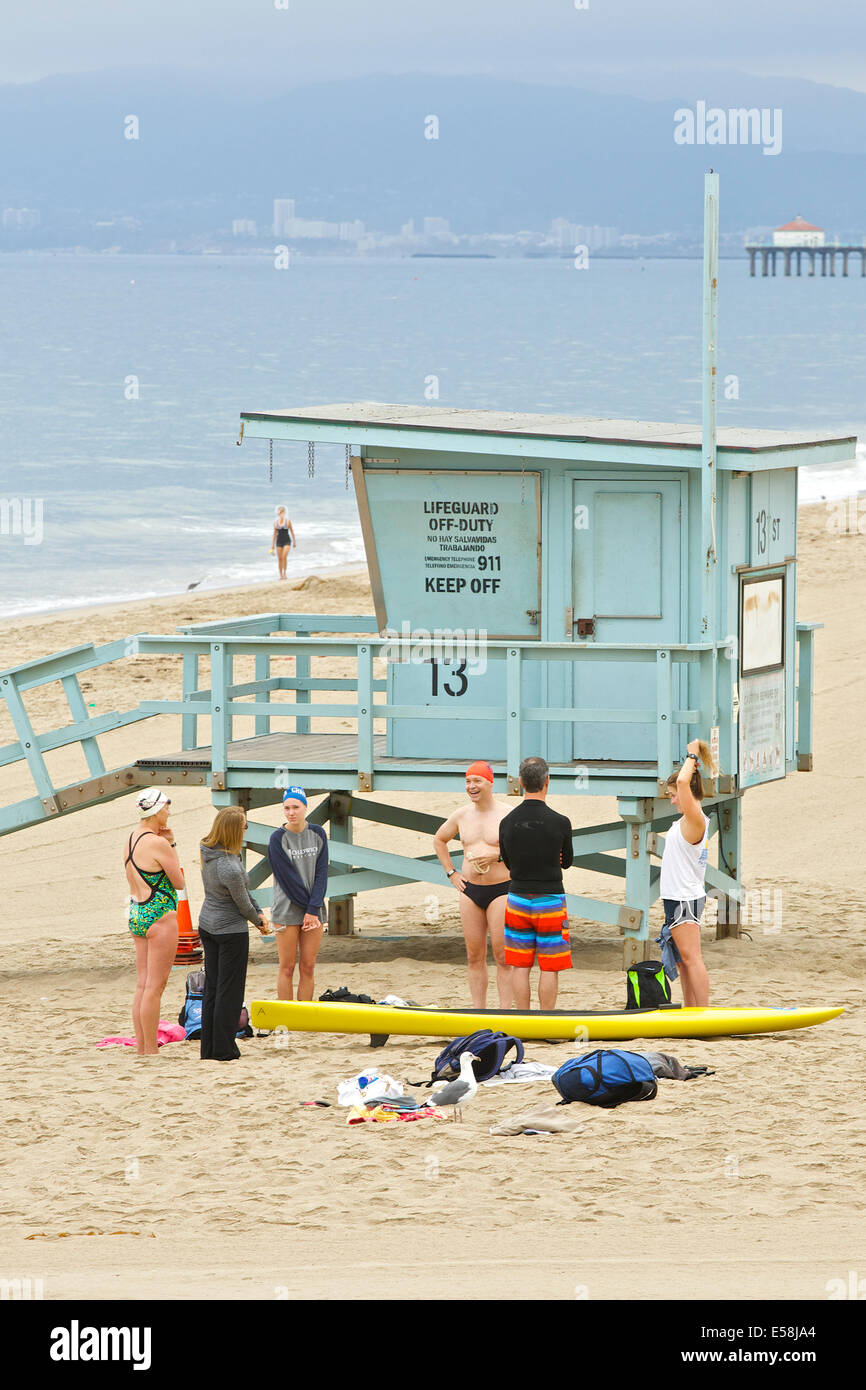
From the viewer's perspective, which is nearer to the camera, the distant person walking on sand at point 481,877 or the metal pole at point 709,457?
the distant person walking on sand at point 481,877

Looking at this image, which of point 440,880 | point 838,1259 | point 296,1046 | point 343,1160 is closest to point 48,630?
point 440,880

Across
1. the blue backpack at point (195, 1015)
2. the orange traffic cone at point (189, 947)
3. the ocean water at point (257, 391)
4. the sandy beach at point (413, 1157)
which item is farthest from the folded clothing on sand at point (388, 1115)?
the ocean water at point (257, 391)

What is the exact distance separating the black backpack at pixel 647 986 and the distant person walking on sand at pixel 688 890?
0.23 ft

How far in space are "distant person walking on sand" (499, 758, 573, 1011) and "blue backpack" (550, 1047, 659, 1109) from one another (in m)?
1.43

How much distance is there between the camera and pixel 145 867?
9.34 metres

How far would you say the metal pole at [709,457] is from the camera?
10734mm

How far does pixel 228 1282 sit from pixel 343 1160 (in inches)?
68.4

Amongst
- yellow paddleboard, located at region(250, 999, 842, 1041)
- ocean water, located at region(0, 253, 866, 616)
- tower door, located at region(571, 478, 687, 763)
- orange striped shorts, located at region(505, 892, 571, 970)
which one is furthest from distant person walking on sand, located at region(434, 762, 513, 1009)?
ocean water, located at region(0, 253, 866, 616)

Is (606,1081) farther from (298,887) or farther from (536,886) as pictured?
(298,887)

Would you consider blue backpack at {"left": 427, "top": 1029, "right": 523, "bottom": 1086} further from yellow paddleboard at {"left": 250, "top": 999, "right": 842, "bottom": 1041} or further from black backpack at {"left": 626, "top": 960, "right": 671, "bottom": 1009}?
black backpack at {"left": 626, "top": 960, "right": 671, "bottom": 1009}

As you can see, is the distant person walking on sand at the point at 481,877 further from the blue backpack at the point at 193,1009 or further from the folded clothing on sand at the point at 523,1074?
the blue backpack at the point at 193,1009

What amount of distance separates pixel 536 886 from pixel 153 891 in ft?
6.86

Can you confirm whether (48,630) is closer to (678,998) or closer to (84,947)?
(84,947)

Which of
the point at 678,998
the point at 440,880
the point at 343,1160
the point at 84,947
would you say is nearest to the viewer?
the point at 343,1160
